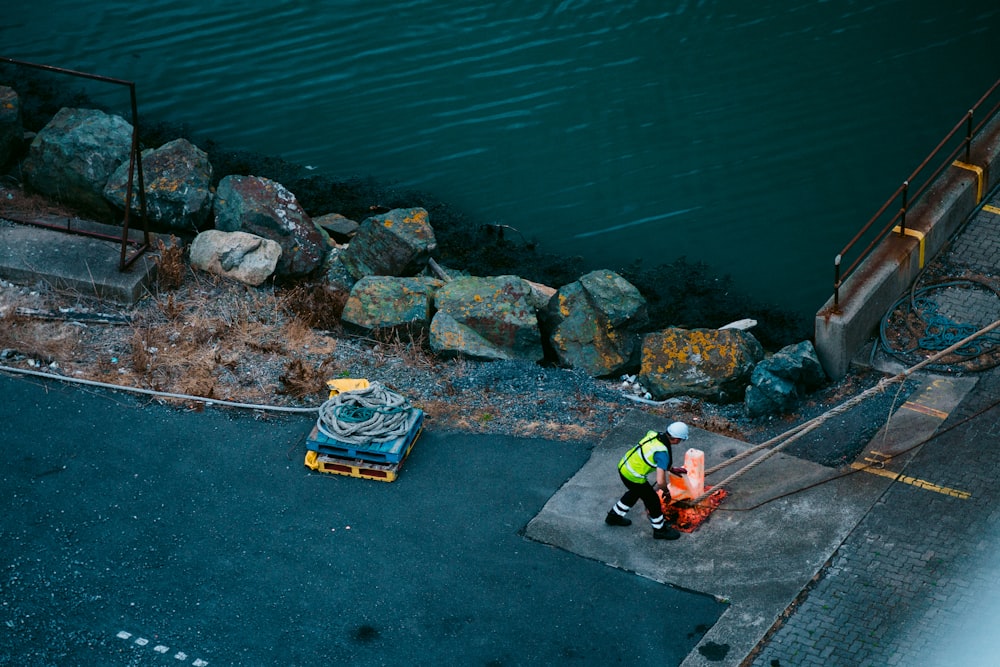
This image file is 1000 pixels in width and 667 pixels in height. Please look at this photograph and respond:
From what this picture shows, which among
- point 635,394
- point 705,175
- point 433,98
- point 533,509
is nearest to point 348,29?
point 433,98

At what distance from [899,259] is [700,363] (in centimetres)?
264

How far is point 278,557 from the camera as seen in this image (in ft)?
35.0

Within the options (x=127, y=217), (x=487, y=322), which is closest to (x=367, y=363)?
(x=487, y=322)

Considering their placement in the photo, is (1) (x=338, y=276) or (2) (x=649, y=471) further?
(1) (x=338, y=276)

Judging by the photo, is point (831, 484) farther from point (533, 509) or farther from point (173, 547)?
point (173, 547)

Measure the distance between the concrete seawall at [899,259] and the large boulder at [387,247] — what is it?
576 centimetres

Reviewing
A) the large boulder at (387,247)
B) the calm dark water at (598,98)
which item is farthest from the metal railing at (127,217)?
the calm dark water at (598,98)

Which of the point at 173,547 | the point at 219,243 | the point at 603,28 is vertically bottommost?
the point at 173,547

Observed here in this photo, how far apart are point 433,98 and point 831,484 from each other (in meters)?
13.1

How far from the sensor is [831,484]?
36.9ft

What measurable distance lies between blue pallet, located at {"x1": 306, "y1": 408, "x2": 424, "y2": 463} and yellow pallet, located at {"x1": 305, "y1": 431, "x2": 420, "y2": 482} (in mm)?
52

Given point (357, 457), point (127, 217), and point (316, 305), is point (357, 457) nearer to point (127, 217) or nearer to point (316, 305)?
point (316, 305)

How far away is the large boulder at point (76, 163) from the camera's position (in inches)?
653

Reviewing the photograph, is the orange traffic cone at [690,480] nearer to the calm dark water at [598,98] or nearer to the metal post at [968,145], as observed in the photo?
the calm dark water at [598,98]
